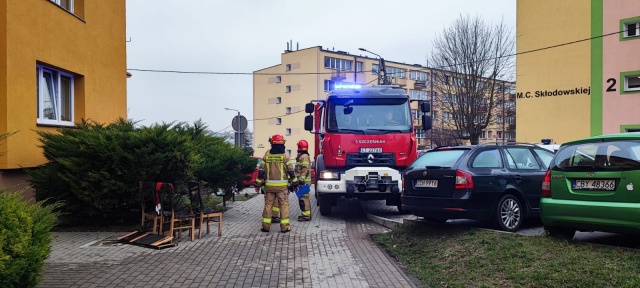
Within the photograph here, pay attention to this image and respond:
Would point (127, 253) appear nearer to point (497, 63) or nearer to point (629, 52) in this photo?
point (629, 52)

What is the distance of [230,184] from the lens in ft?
38.3

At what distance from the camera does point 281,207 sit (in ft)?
30.0

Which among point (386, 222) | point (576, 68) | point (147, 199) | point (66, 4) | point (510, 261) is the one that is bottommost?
point (386, 222)

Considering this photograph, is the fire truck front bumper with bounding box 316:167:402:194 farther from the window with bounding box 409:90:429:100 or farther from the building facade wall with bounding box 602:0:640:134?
the window with bounding box 409:90:429:100

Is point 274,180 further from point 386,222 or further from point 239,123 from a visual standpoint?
point 239,123

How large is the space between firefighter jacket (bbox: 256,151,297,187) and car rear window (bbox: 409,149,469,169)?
98.3 inches

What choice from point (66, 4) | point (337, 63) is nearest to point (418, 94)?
point (337, 63)

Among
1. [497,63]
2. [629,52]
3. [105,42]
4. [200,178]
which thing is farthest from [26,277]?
[497,63]

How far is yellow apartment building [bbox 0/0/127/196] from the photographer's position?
8438 mm

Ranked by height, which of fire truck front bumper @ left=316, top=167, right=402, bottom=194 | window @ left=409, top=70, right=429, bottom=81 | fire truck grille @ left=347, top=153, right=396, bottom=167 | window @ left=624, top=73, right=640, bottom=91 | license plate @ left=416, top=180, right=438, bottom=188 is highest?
window @ left=409, top=70, right=429, bottom=81

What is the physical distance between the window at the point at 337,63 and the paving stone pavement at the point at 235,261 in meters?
50.9

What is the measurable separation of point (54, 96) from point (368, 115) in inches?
269

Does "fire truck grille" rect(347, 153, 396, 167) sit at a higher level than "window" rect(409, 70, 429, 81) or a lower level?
lower

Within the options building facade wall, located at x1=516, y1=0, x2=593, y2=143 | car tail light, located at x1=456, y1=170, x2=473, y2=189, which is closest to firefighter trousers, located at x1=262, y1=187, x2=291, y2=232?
car tail light, located at x1=456, y1=170, x2=473, y2=189
